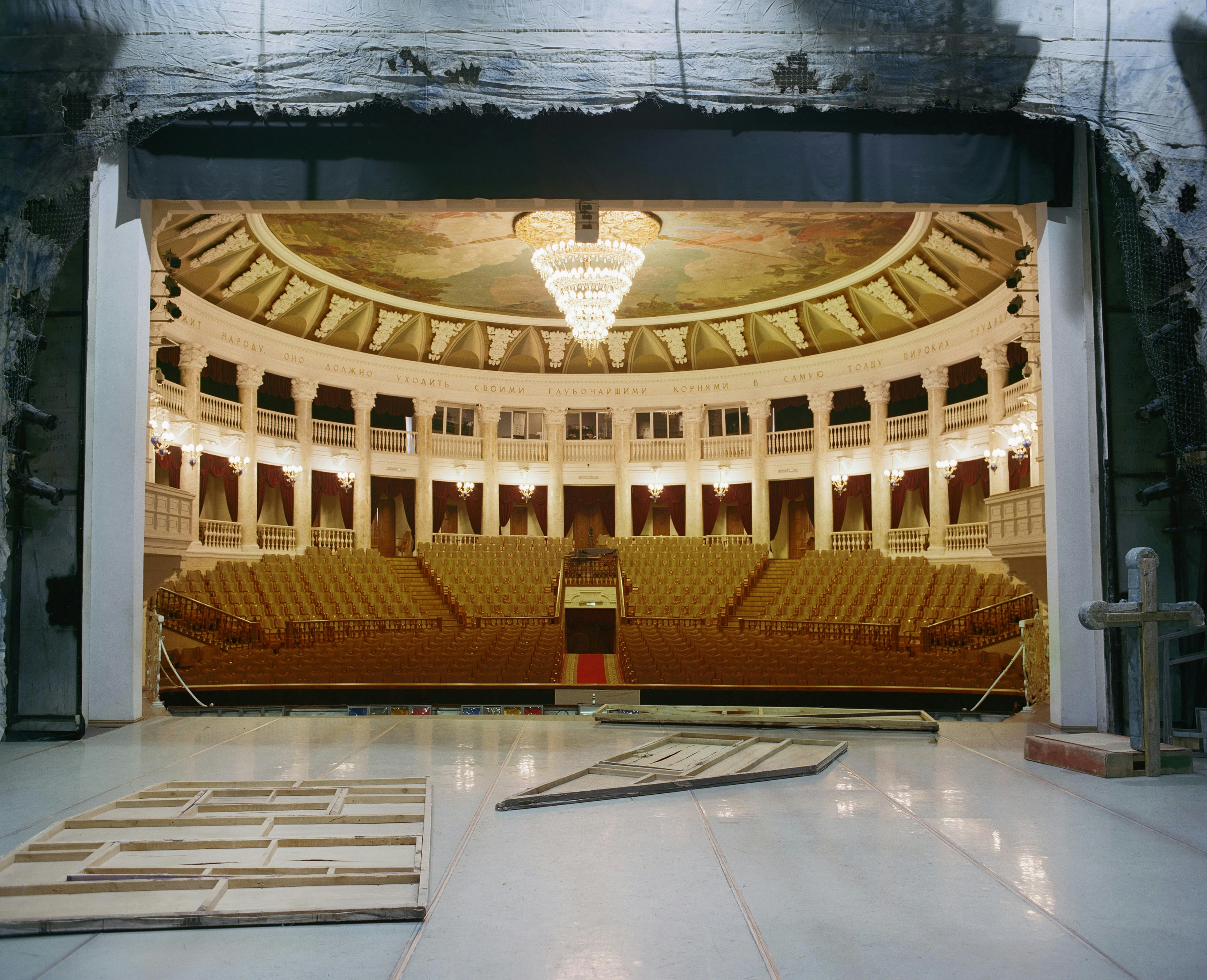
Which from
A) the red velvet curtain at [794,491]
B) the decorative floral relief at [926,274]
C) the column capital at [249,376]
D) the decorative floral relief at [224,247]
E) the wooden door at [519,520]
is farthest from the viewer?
the wooden door at [519,520]

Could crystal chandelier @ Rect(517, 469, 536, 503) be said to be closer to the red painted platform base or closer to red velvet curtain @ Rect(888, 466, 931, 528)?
red velvet curtain @ Rect(888, 466, 931, 528)

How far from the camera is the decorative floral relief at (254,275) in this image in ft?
62.0

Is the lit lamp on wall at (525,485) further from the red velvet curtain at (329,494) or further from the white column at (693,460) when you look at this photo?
the red velvet curtain at (329,494)

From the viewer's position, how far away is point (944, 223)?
16422mm

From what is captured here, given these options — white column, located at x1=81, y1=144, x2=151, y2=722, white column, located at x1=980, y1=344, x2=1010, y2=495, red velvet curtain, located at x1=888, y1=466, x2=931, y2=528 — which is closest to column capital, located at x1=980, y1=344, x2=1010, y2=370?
white column, located at x1=980, y1=344, x2=1010, y2=495

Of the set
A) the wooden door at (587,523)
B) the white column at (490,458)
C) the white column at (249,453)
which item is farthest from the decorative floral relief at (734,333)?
the white column at (249,453)

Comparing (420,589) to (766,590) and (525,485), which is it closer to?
(525,485)

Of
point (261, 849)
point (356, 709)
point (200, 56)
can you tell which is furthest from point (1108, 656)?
point (200, 56)

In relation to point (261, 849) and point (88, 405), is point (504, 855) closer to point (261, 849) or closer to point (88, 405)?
point (261, 849)

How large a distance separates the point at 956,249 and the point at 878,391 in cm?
569

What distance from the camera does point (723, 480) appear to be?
25266 mm

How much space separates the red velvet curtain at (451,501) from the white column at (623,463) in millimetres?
3909

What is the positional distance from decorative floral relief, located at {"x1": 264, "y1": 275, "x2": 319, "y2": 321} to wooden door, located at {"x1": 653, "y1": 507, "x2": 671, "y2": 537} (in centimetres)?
1190

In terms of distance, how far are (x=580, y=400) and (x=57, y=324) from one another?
19344mm
